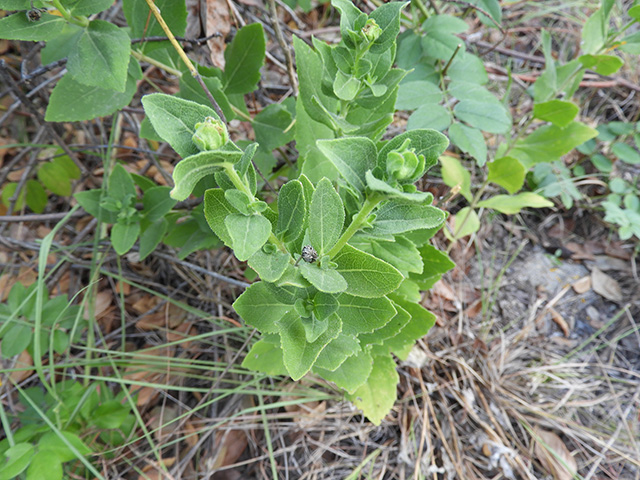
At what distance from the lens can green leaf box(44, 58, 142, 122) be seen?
4.73ft

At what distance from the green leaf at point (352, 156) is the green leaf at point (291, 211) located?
134 mm

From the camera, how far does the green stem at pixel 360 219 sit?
0.87 metres

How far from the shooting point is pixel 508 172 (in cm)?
206

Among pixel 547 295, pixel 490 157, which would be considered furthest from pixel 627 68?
pixel 547 295

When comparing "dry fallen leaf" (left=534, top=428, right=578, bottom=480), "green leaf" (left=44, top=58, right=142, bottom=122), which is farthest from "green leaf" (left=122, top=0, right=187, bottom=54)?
"dry fallen leaf" (left=534, top=428, right=578, bottom=480)

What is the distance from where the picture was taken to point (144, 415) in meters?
2.11

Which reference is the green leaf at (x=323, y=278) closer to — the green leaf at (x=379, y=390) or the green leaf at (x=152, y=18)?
the green leaf at (x=379, y=390)

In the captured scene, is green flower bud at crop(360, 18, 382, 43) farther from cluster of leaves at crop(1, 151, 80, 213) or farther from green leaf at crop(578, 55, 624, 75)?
cluster of leaves at crop(1, 151, 80, 213)

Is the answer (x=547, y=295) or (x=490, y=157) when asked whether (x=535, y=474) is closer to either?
(x=547, y=295)

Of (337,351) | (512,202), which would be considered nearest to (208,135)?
(337,351)

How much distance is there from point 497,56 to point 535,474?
247 centimetres

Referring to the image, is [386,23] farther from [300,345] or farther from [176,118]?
[300,345]

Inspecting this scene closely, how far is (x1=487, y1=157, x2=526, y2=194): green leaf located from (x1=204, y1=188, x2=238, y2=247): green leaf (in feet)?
4.79

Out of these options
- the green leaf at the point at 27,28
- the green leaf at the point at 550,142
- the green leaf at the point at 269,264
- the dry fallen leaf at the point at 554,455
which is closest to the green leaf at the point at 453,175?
the green leaf at the point at 550,142
